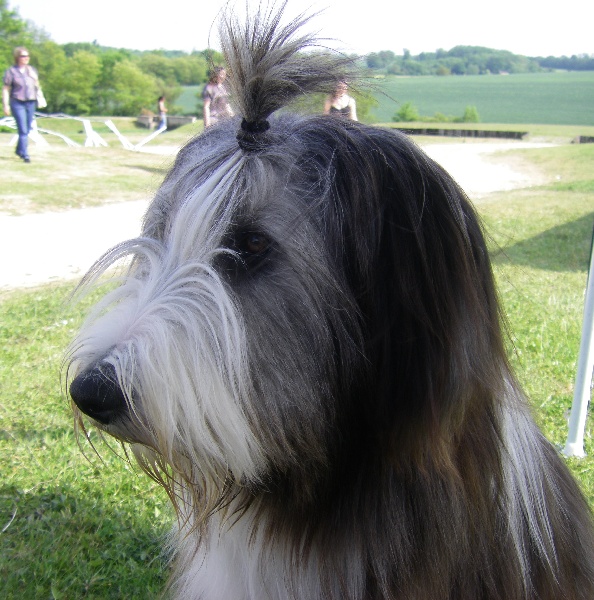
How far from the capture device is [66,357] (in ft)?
6.03

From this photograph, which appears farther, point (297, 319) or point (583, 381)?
point (583, 381)

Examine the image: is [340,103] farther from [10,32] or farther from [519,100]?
[10,32]

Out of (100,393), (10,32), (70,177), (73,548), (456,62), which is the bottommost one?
(73,548)

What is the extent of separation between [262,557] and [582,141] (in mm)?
28500

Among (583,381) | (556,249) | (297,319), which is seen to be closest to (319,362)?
(297,319)

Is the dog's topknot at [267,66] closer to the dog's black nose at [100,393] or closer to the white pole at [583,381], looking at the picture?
the dog's black nose at [100,393]

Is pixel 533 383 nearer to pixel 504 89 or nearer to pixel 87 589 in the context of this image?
pixel 87 589

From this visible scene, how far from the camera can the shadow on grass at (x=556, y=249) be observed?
8.00 meters

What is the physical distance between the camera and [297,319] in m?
1.65

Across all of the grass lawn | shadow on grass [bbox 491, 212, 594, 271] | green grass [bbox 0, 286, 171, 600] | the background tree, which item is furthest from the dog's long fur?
the background tree

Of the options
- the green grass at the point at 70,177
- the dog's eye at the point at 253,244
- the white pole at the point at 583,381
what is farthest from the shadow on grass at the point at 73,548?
the green grass at the point at 70,177

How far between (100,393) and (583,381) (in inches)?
110

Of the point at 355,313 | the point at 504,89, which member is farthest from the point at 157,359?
the point at 504,89

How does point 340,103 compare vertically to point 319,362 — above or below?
above
